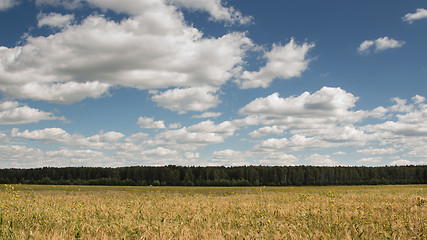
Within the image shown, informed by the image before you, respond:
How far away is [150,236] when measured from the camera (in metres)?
7.48

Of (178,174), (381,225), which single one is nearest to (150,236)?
(381,225)

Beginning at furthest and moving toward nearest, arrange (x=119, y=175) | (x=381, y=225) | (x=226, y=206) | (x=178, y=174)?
(x=119, y=175)
(x=178, y=174)
(x=226, y=206)
(x=381, y=225)

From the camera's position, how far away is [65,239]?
23.2ft

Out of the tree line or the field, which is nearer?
the field

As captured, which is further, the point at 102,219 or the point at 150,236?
the point at 102,219

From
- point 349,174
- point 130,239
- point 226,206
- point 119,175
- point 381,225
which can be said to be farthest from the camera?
point 349,174

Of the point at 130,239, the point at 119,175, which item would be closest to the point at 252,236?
the point at 130,239

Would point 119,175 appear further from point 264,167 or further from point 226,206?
point 226,206

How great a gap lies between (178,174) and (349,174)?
59.8m

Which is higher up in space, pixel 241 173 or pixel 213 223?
pixel 213 223

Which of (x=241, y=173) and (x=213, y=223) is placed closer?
(x=213, y=223)

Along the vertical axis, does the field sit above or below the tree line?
above

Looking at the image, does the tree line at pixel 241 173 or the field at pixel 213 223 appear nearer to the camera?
the field at pixel 213 223

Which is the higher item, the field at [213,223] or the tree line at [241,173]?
the field at [213,223]
